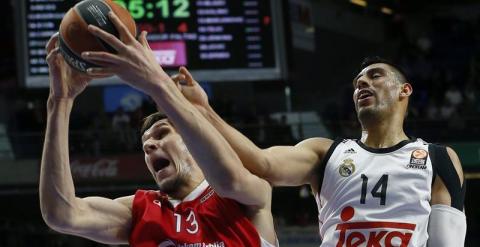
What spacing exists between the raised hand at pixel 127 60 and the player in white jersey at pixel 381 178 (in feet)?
3.49

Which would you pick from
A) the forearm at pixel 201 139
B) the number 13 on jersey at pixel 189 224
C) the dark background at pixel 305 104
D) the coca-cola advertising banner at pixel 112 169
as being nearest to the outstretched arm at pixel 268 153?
the forearm at pixel 201 139

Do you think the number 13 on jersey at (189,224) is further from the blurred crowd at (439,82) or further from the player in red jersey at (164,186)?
the blurred crowd at (439,82)

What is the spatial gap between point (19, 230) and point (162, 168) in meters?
11.0

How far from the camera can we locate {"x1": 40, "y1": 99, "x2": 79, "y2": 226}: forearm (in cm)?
364

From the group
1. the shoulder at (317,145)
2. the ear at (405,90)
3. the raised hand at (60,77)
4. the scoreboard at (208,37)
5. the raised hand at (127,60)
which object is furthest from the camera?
the scoreboard at (208,37)

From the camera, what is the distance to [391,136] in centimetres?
451

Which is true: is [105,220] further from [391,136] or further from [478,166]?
[478,166]

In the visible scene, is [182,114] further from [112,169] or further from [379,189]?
[112,169]

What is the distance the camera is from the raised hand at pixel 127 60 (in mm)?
2918

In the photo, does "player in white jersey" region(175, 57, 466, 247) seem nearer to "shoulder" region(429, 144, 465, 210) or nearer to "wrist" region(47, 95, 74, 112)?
"shoulder" region(429, 144, 465, 210)

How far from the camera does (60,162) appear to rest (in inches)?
145

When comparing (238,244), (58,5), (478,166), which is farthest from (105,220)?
(478,166)

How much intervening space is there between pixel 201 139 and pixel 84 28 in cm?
59

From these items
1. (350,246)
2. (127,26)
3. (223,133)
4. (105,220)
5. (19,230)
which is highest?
(127,26)
